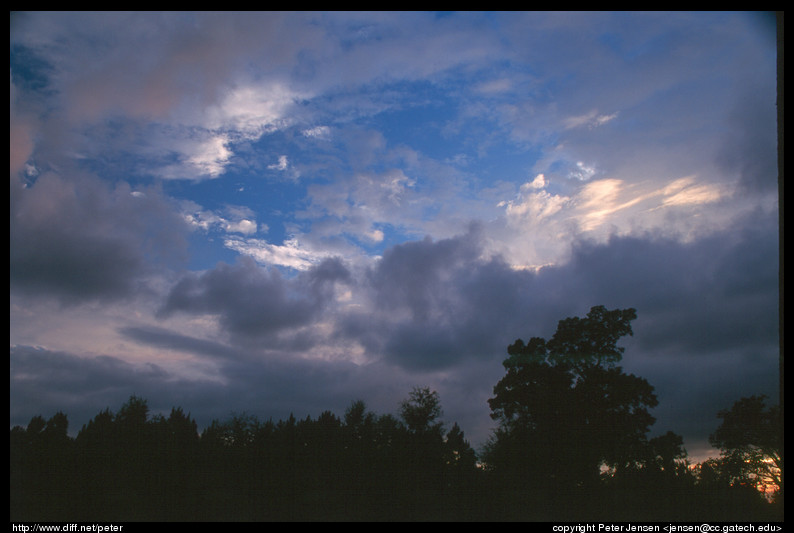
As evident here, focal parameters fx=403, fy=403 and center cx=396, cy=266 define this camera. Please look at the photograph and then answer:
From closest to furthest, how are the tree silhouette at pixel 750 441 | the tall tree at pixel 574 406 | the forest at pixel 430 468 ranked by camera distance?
the forest at pixel 430 468, the tall tree at pixel 574 406, the tree silhouette at pixel 750 441

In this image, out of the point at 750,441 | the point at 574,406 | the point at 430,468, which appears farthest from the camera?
the point at 750,441

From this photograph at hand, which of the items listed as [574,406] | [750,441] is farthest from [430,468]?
[750,441]

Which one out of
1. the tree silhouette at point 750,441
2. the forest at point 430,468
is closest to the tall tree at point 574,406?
the forest at point 430,468

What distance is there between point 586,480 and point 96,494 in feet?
85.5

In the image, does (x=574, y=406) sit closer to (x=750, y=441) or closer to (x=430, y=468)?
(x=430, y=468)

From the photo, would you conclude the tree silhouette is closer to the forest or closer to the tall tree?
the forest

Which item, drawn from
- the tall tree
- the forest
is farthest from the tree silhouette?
the tall tree

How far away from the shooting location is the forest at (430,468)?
18.8m

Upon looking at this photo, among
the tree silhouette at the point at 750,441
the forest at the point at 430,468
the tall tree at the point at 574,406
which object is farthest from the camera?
the tree silhouette at the point at 750,441

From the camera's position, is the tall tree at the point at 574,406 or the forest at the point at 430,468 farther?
the tall tree at the point at 574,406

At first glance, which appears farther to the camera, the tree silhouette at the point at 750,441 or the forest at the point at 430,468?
the tree silhouette at the point at 750,441

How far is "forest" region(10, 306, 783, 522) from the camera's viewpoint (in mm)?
18781

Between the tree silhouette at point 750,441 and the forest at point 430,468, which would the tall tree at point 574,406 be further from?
the tree silhouette at point 750,441

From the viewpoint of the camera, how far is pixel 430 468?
23016 millimetres
